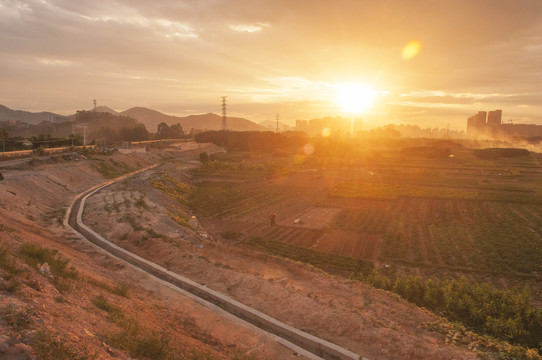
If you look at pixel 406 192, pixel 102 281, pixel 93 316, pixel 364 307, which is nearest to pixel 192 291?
pixel 102 281

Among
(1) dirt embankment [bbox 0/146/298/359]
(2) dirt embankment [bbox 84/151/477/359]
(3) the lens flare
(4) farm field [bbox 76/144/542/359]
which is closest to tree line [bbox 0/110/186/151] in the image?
(4) farm field [bbox 76/144/542/359]

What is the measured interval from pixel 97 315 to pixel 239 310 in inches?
153

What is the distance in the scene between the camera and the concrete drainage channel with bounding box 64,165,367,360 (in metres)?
7.75

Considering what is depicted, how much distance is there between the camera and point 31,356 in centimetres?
442

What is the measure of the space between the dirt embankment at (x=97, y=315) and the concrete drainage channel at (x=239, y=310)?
0.39m

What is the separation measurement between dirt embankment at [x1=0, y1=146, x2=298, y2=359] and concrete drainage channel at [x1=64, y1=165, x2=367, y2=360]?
388 millimetres

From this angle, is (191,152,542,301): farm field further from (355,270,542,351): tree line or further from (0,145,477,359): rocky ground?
(0,145,477,359): rocky ground

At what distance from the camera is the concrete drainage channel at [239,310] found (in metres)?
7.75

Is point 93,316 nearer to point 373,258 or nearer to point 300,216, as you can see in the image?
point 373,258

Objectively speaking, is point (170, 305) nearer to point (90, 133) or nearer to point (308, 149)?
point (308, 149)

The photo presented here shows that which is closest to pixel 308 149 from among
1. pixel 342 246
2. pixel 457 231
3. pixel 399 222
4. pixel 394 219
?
pixel 394 219

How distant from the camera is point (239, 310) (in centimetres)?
938

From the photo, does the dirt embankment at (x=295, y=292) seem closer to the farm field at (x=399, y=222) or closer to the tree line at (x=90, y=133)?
the farm field at (x=399, y=222)

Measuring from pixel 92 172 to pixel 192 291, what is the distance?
99.1 feet
